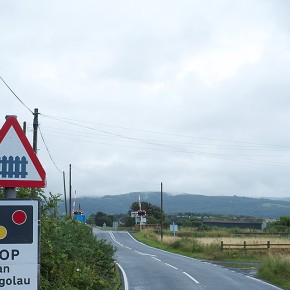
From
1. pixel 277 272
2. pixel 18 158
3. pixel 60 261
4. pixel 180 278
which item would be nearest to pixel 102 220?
pixel 277 272

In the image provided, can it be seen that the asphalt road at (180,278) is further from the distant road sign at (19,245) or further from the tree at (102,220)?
the tree at (102,220)

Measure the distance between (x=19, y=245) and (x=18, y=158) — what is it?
0.64 meters

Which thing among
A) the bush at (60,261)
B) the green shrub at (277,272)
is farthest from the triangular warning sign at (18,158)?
the green shrub at (277,272)

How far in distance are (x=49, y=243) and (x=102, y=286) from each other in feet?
13.5

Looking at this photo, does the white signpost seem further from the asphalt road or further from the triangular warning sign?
the asphalt road

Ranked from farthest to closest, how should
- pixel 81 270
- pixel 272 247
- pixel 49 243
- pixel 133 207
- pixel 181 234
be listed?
pixel 133 207 → pixel 181 234 → pixel 272 247 → pixel 81 270 → pixel 49 243

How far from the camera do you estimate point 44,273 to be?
27.5 ft

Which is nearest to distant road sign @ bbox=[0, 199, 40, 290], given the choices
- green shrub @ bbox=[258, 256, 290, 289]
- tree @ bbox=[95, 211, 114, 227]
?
green shrub @ bbox=[258, 256, 290, 289]

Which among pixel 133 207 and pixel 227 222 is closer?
pixel 133 207

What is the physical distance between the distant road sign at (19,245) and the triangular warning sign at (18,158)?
0.18m

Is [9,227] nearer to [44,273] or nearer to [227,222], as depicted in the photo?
[44,273]

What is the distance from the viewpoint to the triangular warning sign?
4508 millimetres

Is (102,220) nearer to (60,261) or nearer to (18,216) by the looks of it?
(60,261)

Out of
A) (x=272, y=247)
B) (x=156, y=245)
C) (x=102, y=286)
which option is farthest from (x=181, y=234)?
(x=102, y=286)
